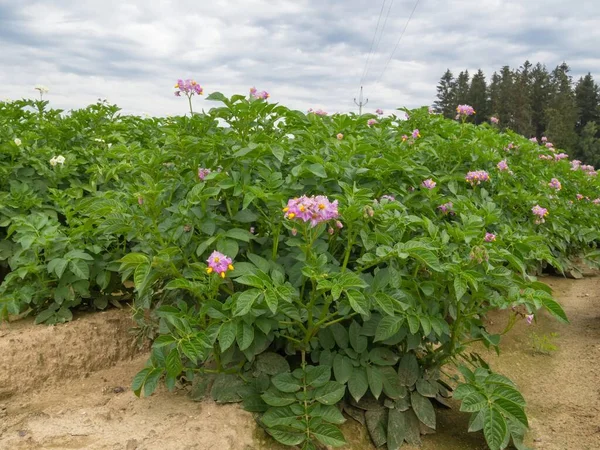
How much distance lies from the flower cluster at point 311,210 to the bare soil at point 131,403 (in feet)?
2.76

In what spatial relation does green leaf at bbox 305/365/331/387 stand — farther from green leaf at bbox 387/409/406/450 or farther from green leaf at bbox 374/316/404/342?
green leaf at bbox 387/409/406/450

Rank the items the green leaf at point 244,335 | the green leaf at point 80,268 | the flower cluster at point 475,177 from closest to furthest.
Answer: the green leaf at point 244,335 < the green leaf at point 80,268 < the flower cluster at point 475,177

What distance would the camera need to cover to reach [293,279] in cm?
217

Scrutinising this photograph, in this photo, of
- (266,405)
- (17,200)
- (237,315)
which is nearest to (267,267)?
(237,315)

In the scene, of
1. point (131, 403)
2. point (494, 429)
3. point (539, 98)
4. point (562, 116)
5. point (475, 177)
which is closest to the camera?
point (494, 429)

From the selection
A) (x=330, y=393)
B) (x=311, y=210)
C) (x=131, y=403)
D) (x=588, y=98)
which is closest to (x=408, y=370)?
(x=330, y=393)

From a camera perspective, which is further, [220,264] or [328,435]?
[328,435]

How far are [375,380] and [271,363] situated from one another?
16.8 inches

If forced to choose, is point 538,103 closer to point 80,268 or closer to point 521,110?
point 521,110

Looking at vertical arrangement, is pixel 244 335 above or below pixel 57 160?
below

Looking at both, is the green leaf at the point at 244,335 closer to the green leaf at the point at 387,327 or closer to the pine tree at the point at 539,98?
the green leaf at the point at 387,327

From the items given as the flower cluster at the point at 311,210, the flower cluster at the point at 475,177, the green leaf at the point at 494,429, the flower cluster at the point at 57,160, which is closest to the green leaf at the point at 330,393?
the green leaf at the point at 494,429

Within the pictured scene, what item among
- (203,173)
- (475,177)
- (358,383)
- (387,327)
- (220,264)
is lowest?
(358,383)

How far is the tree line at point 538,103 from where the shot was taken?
39125mm
